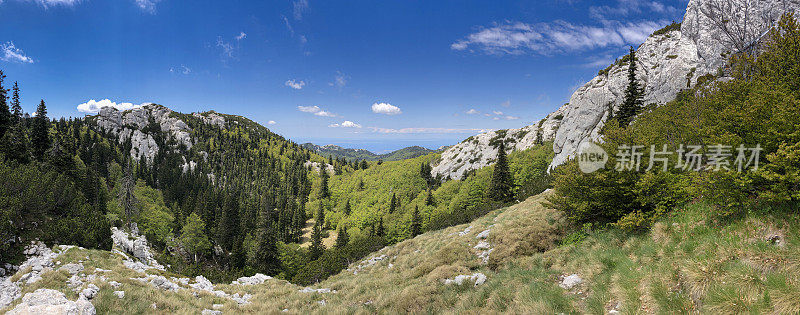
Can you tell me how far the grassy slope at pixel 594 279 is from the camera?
238 inches

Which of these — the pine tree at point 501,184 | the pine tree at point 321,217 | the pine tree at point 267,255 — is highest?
the pine tree at point 501,184

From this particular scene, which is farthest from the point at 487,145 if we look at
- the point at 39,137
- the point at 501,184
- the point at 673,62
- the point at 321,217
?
the point at 39,137

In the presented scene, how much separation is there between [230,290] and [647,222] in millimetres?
25243

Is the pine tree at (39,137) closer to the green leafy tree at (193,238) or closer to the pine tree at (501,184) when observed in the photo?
the green leafy tree at (193,238)

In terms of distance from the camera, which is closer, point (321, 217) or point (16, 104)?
point (16, 104)

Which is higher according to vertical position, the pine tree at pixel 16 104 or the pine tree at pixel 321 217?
the pine tree at pixel 16 104

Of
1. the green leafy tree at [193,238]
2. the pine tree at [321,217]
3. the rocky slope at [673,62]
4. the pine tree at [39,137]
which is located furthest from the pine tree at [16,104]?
the rocky slope at [673,62]

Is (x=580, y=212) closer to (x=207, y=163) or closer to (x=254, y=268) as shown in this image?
(x=254, y=268)

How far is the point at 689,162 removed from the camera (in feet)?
42.1

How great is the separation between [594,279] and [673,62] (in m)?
78.2

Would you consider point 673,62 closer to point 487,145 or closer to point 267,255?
point 487,145

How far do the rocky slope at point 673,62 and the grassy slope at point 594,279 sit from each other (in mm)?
43517

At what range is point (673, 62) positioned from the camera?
58281 mm

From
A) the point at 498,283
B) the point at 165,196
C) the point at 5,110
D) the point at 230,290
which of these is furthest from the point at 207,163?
the point at 498,283
